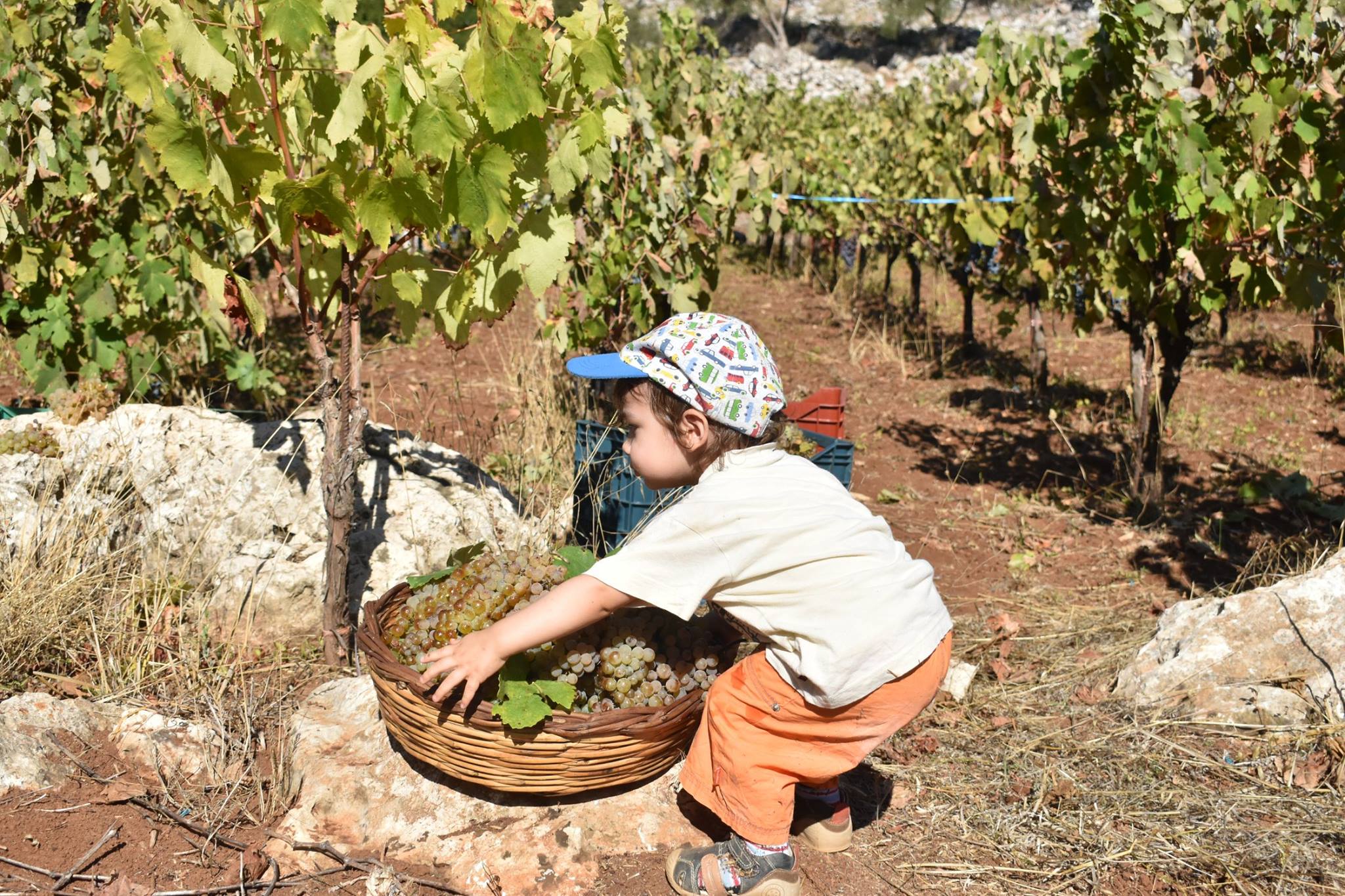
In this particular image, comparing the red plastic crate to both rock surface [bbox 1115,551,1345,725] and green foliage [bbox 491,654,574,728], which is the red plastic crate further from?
green foliage [bbox 491,654,574,728]

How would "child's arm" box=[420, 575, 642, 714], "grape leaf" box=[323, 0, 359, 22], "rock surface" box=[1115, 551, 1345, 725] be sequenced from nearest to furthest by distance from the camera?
"child's arm" box=[420, 575, 642, 714] → "grape leaf" box=[323, 0, 359, 22] → "rock surface" box=[1115, 551, 1345, 725]

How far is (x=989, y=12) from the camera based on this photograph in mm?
51875

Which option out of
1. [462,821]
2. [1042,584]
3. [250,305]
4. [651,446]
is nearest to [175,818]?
[462,821]

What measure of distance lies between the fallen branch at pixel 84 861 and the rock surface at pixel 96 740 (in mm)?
162

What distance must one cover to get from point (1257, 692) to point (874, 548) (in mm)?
1526

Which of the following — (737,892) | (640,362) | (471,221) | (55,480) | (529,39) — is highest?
(529,39)

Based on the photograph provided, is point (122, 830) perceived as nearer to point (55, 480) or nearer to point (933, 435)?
point (55, 480)

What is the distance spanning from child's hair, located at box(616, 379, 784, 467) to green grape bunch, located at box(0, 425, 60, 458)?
86.8 inches

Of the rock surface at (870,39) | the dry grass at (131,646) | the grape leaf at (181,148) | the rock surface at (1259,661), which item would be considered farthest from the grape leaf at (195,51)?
the rock surface at (870,39)

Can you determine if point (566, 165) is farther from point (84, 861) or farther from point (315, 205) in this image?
point (84, 861)

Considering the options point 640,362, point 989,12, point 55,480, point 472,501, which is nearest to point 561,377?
point 472,501

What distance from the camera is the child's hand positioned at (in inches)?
74.4

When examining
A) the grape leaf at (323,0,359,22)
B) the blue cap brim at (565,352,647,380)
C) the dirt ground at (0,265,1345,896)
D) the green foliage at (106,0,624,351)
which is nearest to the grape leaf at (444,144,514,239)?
the green foliage at (106,0,624,351)

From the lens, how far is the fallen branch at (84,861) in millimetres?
1985
